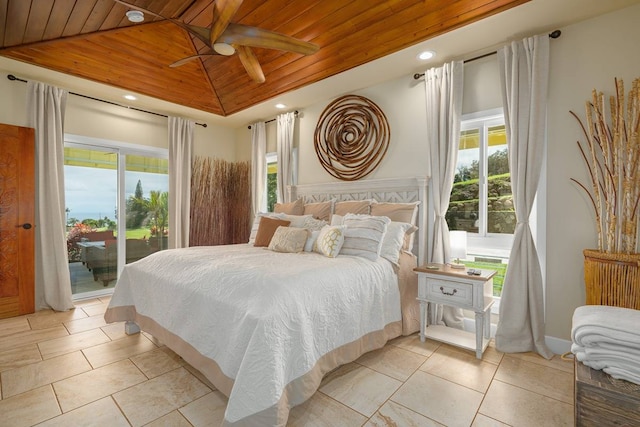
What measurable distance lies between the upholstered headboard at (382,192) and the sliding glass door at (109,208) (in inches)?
91.7

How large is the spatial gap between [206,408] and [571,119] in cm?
328

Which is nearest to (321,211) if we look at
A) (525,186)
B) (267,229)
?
(267,229)

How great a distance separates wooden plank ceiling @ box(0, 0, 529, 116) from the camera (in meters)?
2.42

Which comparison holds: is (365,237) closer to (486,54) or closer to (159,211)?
(486,54)

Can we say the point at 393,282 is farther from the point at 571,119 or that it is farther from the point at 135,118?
the point at 135,118

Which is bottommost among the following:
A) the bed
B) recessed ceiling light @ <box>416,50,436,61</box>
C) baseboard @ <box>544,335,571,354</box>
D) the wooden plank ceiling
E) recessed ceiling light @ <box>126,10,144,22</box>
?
baseboard @ <box>544,335,571,354</box>

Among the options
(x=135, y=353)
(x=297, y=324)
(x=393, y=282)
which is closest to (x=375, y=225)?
(x=393, y=282)

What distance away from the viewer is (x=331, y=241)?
2.51 meters

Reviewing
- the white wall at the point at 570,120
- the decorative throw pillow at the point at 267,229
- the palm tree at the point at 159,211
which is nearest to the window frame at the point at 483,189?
the white wall at the point at 570,120

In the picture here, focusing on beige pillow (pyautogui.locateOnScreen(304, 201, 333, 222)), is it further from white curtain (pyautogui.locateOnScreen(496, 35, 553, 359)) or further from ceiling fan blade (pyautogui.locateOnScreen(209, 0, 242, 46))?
ceiling fan blade (pyautogui.locateOnScreen(209, 0, 242, 46))

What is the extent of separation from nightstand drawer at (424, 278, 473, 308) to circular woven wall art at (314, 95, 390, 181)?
1552mm

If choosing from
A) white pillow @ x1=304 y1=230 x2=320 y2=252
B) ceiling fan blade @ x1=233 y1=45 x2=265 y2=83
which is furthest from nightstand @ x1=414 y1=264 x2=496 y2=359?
ceiling fan blade @ x1=233 y1=45 x2=265 y2=83

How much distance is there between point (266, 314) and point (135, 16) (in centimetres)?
303

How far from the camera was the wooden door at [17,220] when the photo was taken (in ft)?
10.4
